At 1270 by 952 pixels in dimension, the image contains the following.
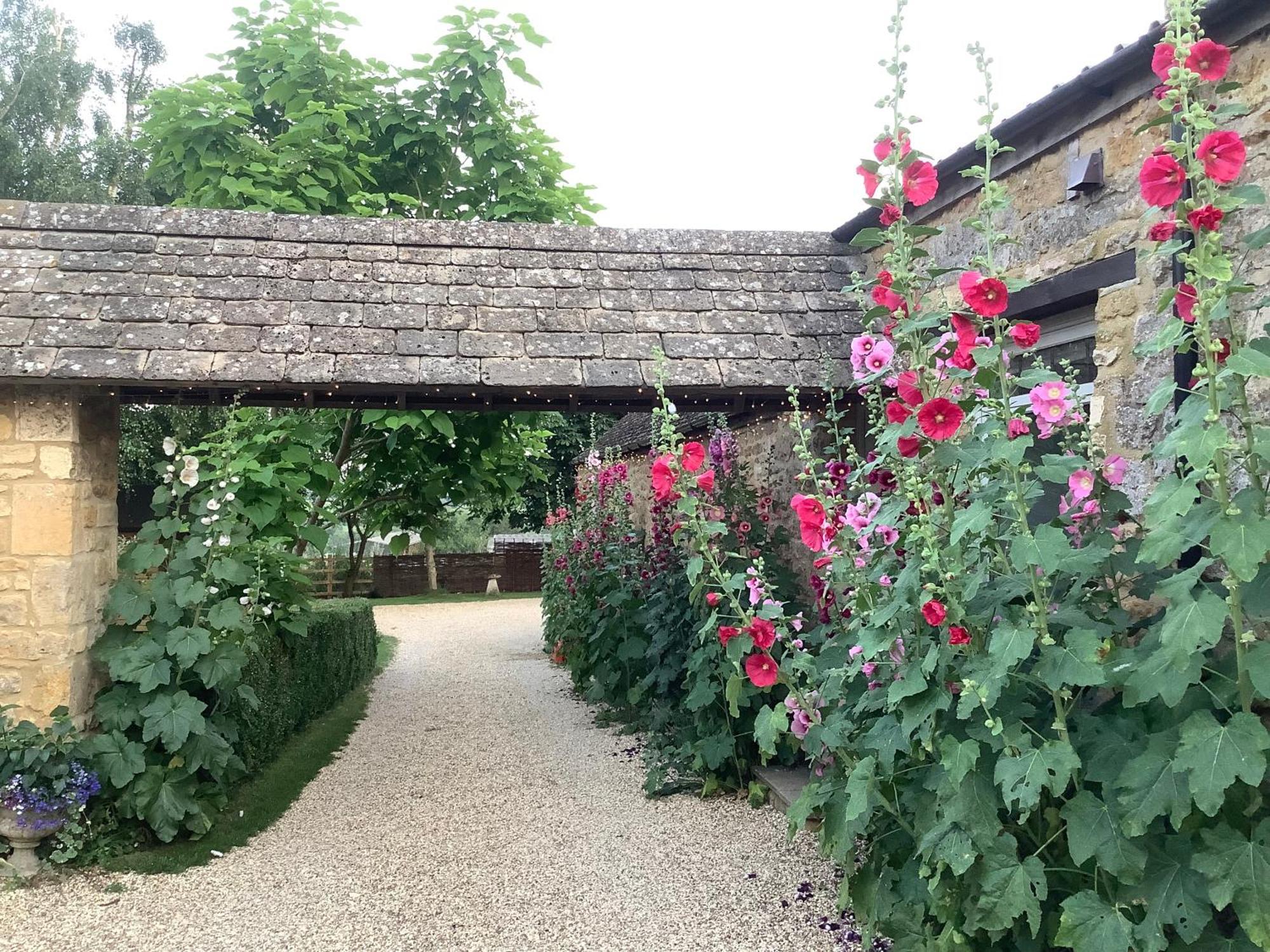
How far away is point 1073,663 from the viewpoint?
2.50 meters

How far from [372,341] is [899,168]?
3284mm

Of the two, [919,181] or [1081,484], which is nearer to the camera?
[1081,484]

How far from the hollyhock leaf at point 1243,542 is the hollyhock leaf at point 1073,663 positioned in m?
0.42

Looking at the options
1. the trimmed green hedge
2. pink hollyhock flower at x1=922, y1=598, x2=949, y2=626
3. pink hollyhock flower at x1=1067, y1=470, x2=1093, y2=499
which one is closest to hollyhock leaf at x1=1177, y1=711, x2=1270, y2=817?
pink hollyhock flower at x1=922, y1=598, x2=949, y2=626

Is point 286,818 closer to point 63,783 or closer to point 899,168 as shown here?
point 63,783

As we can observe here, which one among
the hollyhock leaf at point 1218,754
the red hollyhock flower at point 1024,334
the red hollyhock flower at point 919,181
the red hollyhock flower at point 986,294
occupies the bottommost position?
the hollyhock leaf at point 1218,754

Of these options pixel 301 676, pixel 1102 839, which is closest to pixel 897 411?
pixel 1102 839

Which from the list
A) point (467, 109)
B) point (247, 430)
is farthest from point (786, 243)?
point (467, 109)

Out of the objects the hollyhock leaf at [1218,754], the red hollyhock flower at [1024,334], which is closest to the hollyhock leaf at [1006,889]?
the hollyhock leaf at [1218,754]

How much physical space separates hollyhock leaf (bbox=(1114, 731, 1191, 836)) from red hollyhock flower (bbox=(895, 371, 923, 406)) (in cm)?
115

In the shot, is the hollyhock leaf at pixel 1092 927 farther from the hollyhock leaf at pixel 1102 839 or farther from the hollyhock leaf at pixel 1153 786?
the hollyhock leaf at pixel 1153 786

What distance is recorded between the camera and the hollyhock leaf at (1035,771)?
243 centimetres

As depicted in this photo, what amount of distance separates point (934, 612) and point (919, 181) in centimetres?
144

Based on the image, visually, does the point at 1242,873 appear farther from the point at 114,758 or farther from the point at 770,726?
the point at 114,758
